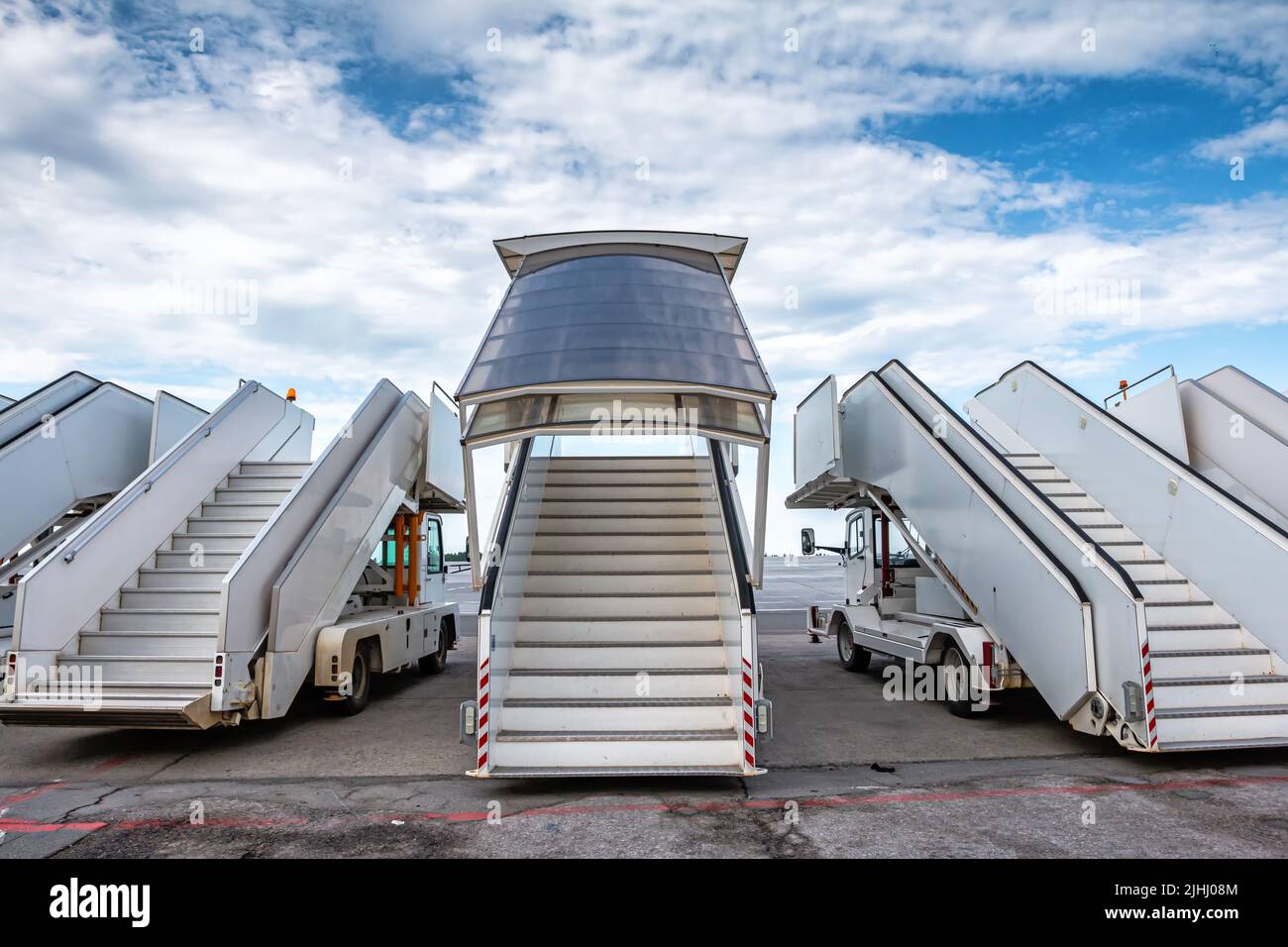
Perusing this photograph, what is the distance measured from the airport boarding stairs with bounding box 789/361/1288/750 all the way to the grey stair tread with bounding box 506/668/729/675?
2951mm

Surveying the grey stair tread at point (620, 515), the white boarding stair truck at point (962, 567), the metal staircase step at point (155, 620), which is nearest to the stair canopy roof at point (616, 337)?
the grey stair tread at point (620, 515)

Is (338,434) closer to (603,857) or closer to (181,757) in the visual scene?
(181,757)

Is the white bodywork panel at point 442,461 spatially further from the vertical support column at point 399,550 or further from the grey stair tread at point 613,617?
the grey stair tread at point 613,617

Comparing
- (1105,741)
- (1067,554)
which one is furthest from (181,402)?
(1105,741)

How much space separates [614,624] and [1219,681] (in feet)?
16.6

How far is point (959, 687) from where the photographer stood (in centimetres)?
808

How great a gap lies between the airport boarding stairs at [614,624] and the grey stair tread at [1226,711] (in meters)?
3.38

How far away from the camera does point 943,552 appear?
8578 mm

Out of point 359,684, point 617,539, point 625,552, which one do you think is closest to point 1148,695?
point 625,552

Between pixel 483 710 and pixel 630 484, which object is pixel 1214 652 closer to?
pixel 630 484

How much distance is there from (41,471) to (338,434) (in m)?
4.28

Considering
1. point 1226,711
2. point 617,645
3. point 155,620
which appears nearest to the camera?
point 1226,711

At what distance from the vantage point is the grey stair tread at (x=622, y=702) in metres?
5.98
